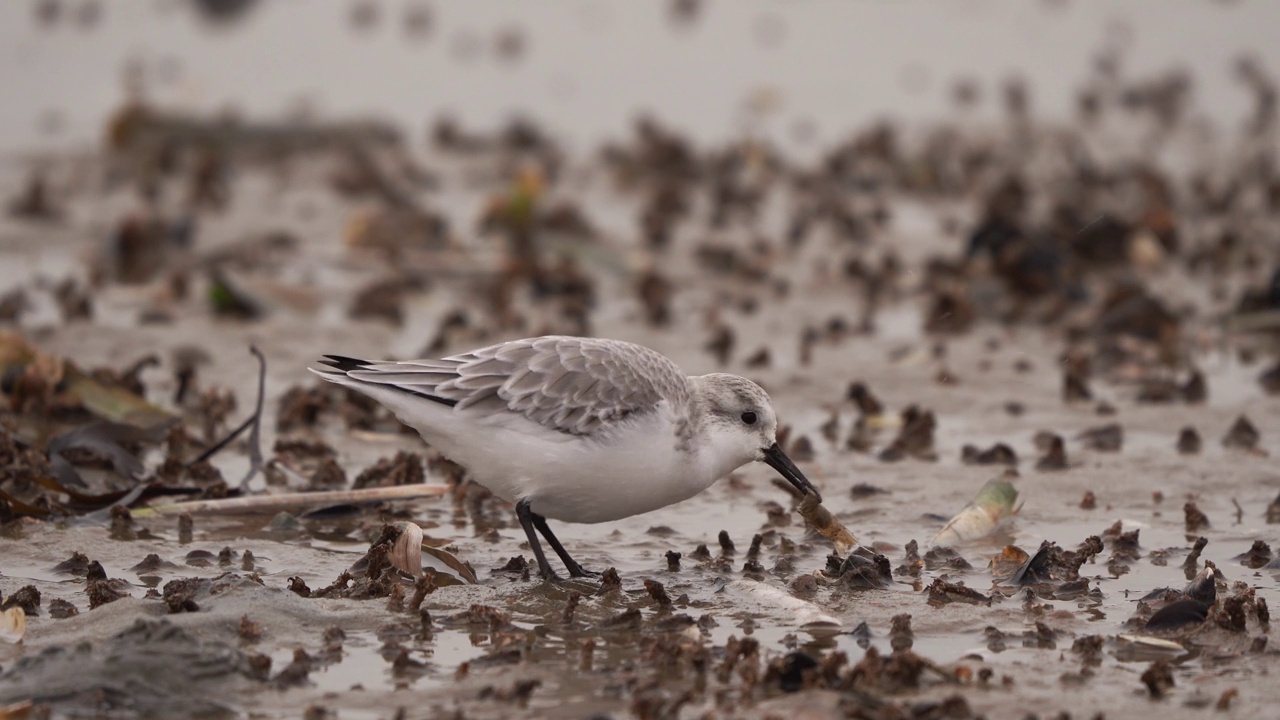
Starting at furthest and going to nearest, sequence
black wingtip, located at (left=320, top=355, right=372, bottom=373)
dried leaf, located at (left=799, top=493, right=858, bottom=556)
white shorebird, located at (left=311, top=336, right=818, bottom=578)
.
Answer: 1. dried leaf, located at (left=799, top=493, right=858, bottom=556)
2. black wingtip, located at (left=320, top=355, right=372, bottom=373)
3. white shorebird, located at (left=311, top=336, right=818, bottom=578)

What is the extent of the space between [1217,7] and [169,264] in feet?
39.7

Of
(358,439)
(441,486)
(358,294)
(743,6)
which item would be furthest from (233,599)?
(743,6)

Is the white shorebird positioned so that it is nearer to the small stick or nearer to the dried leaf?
the dried leaf

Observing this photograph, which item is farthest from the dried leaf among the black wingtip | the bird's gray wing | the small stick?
the black wingtip

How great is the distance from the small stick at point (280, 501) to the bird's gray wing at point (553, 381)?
78cm

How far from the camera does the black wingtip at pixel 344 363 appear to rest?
20.9ft

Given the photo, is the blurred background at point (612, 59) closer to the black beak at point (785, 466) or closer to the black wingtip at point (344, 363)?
the black beak at point (785, 466)

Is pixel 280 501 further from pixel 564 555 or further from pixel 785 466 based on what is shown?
pixel 785 466

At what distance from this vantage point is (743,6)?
18.9m

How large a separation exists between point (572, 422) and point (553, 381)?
0.21 metres

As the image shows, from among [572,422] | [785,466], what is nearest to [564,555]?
[572,422]

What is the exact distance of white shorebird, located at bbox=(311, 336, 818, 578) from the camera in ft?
20.0

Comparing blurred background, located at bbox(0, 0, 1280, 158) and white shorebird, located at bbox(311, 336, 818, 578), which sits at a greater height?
blurred background, located at bbox(0, 0, 1280, 158)

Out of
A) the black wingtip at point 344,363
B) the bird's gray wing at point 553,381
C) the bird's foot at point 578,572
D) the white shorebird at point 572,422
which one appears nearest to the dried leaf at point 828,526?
the white shorebird at point 572,422
